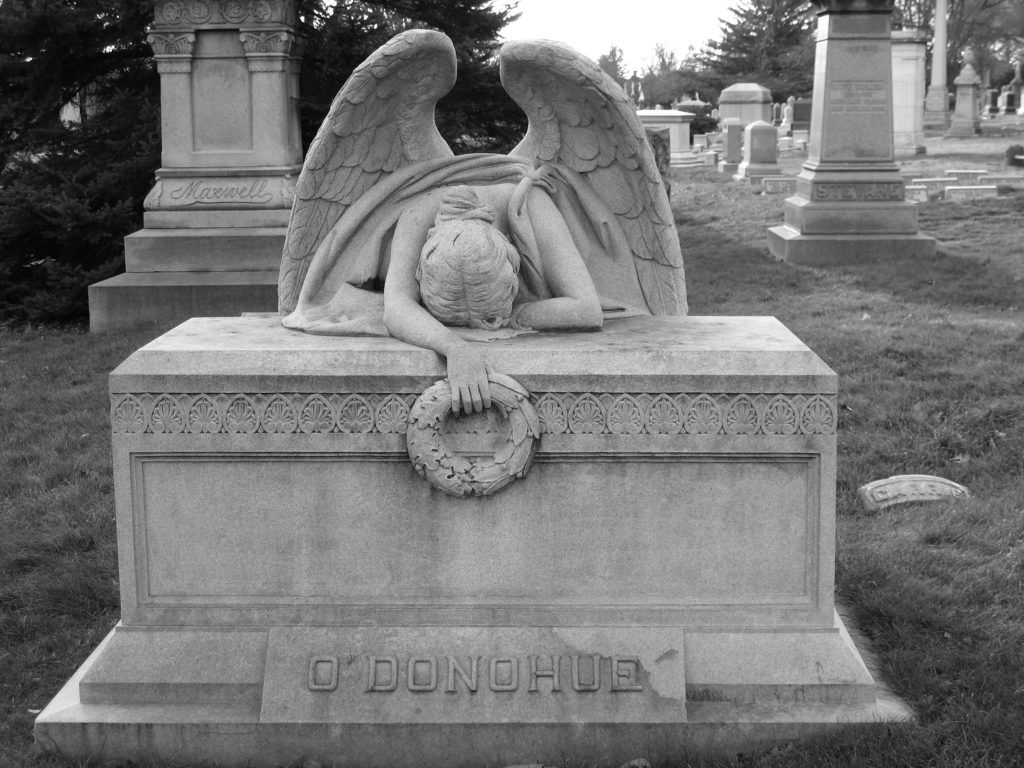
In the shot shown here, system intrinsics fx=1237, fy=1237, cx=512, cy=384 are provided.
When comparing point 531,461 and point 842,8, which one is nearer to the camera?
point 531,461

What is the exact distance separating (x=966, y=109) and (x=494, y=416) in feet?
112

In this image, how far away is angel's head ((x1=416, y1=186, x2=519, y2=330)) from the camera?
414 cm

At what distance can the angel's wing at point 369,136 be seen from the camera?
4254 mm

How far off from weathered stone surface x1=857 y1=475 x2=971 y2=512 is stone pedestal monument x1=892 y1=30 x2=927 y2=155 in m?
20.9

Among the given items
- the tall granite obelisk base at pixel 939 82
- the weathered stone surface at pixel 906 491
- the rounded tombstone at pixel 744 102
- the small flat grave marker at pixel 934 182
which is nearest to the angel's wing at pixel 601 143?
the weathered stone surface at pixel 906 491

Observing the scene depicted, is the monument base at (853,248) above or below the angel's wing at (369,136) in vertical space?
below

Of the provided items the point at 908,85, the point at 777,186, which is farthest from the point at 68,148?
the point at 908,85

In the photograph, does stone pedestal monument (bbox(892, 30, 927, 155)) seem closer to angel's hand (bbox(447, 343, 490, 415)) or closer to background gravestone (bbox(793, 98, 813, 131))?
background gravestone (bbox(793, 98, 813, 131))

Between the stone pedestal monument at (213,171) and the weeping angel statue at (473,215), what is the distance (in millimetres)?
5813

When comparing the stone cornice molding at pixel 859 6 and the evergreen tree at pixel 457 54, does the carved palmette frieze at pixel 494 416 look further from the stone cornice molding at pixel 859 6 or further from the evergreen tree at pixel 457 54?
the stone cornice molding at pixel 859 6

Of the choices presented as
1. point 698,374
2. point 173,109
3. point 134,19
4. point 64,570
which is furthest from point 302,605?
point 134,19

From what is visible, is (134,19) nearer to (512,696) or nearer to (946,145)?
(512,696)

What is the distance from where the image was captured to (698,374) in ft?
12.8

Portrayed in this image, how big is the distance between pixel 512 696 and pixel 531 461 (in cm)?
75
